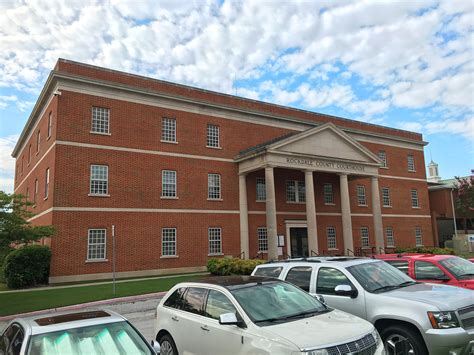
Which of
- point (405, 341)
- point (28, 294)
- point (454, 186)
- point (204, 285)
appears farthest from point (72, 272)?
point (454, 186)

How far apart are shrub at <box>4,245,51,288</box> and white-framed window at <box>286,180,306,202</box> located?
1873 centimetres

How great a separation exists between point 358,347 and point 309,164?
25.0m

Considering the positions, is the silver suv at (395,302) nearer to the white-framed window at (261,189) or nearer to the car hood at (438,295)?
the car hood at (438,295)

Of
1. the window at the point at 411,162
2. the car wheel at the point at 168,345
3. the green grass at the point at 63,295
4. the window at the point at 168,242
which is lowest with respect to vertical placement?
the green grass at the point at 63,295

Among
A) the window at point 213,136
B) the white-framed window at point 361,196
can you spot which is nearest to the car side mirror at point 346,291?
the window at point 213,136

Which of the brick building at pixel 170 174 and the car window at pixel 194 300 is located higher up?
the brick building at pixel 170 174

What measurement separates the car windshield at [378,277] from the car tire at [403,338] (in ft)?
2.51

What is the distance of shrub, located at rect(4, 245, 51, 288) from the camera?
20.7 meters

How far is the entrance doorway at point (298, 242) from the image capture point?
32656mm

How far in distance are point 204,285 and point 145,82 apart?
23078 mm

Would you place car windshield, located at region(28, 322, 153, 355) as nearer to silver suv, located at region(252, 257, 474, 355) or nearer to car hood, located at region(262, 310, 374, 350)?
car hood, located at region(262, 310, 374, 350)

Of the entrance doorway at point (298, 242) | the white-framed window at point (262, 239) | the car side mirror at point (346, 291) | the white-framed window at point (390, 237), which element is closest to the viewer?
the car side mirror at point (346, 291)

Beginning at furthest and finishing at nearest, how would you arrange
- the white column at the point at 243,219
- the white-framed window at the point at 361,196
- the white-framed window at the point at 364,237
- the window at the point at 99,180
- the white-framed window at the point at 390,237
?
the white-framed window at the point at 390,237, the white-framed window at the point at 361,196, the white-framed window at the point at 364,237, the white column at the point at 243,219, the window at the point at 99,180

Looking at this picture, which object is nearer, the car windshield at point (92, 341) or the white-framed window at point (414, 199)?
the car windshield at point (92, 341)
